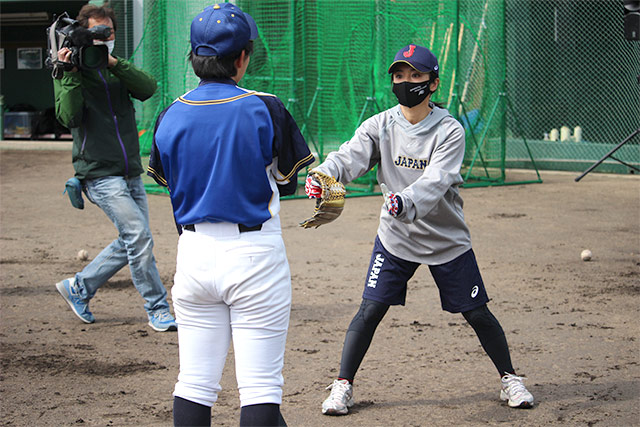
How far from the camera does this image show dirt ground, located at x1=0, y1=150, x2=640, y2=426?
4383 mm

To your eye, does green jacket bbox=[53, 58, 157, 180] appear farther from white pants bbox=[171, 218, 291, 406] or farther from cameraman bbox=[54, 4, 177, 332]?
white pants bbox=[171, 218, 291, 406]

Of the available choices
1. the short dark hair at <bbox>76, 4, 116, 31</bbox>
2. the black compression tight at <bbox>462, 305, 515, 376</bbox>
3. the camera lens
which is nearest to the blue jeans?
the camera lens

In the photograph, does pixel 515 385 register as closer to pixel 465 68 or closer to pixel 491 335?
pixel 491 335

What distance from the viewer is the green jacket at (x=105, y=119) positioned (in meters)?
5.64

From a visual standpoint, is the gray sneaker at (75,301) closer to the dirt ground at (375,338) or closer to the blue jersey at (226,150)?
the dirt ground at (375,338)

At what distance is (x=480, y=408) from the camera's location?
14.4ft

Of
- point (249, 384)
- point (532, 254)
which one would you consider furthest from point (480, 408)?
point (532, 254)

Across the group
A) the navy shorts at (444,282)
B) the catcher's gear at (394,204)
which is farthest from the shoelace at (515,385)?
the catcher's gear at (394,204)

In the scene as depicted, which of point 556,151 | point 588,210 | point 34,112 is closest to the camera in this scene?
point 588,210

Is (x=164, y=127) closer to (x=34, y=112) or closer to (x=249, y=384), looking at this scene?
(x=249, y=384)

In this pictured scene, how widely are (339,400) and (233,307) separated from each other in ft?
4.90

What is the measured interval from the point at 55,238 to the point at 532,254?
17.7 ft

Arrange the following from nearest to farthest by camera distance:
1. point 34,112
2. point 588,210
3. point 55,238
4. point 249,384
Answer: point 249,384
point 55,238
point 588,210
point 34,112

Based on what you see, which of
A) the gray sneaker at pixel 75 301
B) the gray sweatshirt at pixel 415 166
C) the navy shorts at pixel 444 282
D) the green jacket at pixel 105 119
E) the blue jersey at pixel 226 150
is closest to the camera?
the blue jersey at pixel 226 150
